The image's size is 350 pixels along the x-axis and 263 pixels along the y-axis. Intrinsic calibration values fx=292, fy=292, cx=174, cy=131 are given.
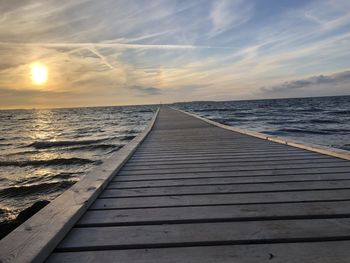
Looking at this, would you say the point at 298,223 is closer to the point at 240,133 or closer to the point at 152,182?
the point at 152,182

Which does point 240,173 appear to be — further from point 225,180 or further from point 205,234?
point 205,234

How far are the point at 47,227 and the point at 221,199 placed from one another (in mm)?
1279

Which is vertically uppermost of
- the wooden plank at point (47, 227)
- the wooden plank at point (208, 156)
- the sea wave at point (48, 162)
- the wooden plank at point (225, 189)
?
the wooden plank at point (47, 227)

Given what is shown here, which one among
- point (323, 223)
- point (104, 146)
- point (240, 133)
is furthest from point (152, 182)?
point (104, 146)

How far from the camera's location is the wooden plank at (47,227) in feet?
4.55

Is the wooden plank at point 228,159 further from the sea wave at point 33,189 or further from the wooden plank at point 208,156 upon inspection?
the sea wave at point 33,189

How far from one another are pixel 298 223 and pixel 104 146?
12.7 metres

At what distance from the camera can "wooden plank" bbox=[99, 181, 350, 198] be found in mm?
2533

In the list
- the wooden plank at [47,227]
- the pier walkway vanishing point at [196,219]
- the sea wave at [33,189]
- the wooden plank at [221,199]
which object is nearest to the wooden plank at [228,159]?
the pier walkway vanishing point at [196,219]

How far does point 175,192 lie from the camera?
2562 millimetres

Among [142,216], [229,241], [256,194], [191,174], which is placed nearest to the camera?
[229,241]

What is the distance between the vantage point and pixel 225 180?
9.64ft

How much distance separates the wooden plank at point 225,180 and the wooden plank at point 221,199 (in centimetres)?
40

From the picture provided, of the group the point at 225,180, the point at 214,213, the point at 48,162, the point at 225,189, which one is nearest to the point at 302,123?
the point at 48,162
